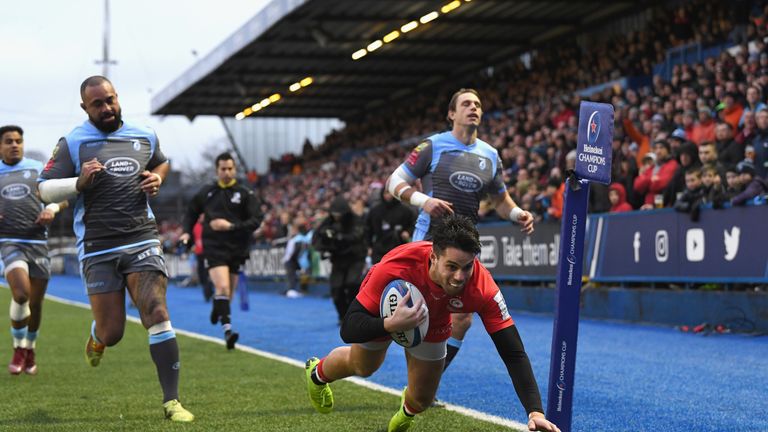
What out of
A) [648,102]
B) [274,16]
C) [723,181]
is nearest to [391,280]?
[723,181]

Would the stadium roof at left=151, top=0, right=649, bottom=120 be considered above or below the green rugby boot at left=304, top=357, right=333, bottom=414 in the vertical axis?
above

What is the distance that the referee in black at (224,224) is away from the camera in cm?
1232

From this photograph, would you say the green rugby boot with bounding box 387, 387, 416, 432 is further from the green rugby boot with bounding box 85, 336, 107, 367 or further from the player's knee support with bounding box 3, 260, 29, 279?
the player's knee support with bounding box 3, 260, 29, 279

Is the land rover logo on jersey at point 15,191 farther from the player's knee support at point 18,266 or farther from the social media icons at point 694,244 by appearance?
the social media icons at point 694,244

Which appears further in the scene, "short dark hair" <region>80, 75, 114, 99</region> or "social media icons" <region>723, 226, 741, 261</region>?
"social media icons" <region>723, 226, 741, 261</region>

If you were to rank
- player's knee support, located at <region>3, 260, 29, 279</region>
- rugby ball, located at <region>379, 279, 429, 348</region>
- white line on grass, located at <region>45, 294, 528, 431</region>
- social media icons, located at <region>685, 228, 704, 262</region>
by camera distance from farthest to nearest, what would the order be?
social media icons, located at <region>685, 228, 704, 262</region>
player's knee support, located at <region>3, 260, 29, 279</region>
white line on grass, located at <region>45, 294, 528, 431</region>
rugby ball, located at <region>379, 279, 429, 348</region>

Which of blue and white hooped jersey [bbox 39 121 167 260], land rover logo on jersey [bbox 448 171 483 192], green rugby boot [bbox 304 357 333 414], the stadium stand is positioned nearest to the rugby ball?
green rugby boot [bbox 304 357 333 414]

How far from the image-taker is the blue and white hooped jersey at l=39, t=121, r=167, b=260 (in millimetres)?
7148

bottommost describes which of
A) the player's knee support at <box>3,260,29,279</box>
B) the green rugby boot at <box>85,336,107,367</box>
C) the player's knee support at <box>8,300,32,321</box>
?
the green rugby boot at <box>85,336,107,367</box>

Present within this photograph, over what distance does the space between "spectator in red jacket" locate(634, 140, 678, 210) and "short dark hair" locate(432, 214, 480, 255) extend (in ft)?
32.7

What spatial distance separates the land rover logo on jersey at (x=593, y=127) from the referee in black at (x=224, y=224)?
7413 millimetres

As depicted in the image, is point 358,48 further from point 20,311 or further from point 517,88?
point 20,311

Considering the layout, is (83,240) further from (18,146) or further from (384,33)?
(384,33)

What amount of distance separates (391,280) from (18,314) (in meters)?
5.60
